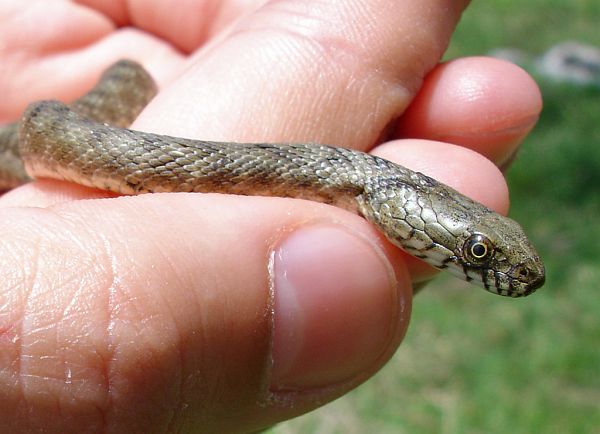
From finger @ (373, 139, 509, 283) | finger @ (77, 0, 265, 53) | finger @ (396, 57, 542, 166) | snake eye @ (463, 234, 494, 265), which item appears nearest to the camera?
snake eye @ (463, 234, 494, 265)

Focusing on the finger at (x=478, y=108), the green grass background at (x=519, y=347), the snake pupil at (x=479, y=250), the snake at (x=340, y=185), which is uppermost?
the finger at (x=478, y=108)

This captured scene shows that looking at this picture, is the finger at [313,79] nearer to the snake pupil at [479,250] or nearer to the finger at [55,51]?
the snake pupil at [479,250]

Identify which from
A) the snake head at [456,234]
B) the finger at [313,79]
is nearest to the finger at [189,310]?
the snake head at [456,234]

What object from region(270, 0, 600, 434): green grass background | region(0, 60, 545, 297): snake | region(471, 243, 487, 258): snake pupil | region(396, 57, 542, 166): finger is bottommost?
region(270, 0, 600, 434): green grass background

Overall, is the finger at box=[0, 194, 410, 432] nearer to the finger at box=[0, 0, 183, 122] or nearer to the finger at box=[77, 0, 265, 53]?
the finger at box=[77, 0, 265, 53]

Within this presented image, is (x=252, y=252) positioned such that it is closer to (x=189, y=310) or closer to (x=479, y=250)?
(x=189, y=310)

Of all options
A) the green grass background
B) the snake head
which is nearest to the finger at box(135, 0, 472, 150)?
the snake head

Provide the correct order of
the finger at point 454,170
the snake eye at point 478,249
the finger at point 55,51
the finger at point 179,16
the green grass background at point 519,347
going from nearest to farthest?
the snake eye at point 478,249 < the finger at point 454,170 < the finger at point 179,16 < the finger at point 55,51 < the green grass background at point 519,347

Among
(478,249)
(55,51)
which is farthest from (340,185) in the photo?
(55,51)
